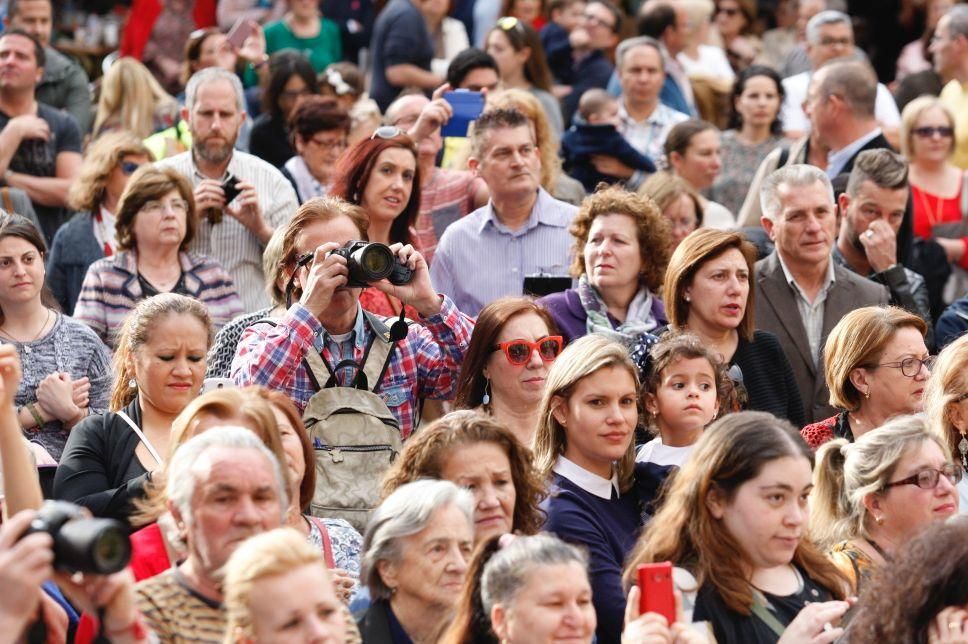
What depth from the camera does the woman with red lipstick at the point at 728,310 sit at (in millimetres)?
6680

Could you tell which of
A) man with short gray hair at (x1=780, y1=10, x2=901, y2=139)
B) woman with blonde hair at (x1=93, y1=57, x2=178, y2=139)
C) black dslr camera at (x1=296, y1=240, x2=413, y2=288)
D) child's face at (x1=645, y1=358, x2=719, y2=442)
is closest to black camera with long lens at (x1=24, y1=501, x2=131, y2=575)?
black dslr camera at (x1=296, y1=240, x2=413, y2=288)

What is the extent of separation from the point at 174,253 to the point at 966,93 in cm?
510

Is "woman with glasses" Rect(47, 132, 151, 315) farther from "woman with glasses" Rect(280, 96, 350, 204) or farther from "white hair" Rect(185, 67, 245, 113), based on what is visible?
"woman with glasses" Rect(280, 96, 350, 204)

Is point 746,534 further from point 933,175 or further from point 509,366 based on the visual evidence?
point 933,175

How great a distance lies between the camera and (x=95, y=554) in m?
3.74

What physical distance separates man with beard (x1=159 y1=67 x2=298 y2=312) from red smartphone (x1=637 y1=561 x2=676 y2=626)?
3.91 meters

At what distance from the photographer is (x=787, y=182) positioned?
24.4 feet

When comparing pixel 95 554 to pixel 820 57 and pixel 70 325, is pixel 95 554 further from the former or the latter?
pixel 820 57

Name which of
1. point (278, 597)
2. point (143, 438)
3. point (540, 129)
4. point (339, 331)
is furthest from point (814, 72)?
point (278, 597)

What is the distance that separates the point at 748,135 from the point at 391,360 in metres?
4.70

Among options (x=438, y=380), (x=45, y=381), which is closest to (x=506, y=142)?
(x=438, y=380)

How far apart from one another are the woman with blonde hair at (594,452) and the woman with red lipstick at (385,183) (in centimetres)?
165

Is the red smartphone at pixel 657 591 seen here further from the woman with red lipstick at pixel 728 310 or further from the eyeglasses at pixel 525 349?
the woman with red lipstick at pixel 728 310

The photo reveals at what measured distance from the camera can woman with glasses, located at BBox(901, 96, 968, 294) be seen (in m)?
9.06
